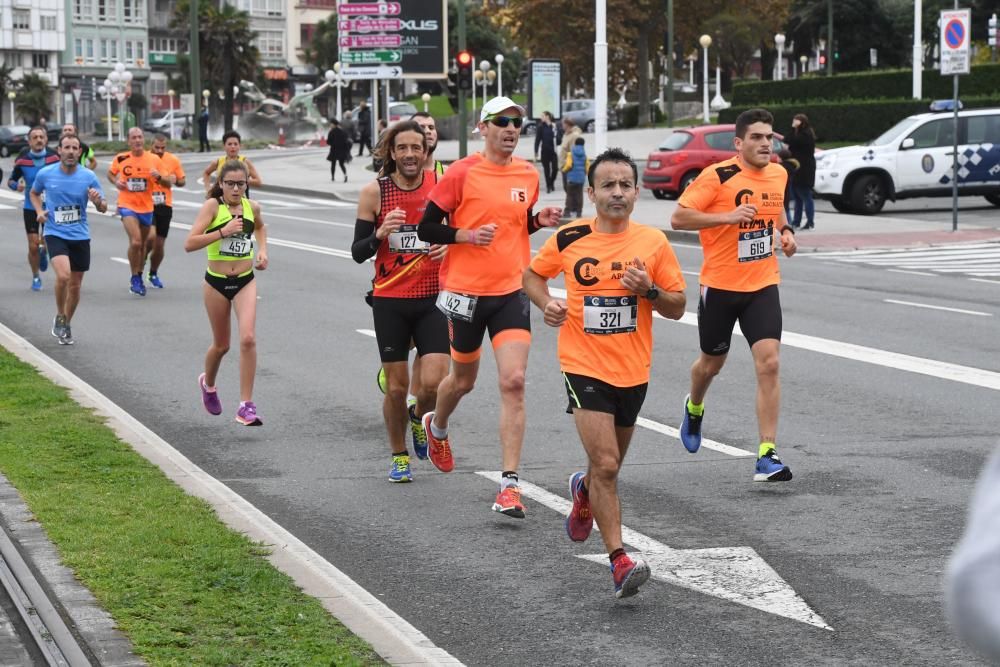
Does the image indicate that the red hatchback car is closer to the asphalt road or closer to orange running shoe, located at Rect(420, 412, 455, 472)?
the asphalt road

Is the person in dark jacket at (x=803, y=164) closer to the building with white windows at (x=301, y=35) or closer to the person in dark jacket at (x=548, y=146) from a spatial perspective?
the person in dark jacket at (x=548, y=146)

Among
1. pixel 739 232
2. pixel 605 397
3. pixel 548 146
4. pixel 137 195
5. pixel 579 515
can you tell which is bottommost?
pixel 579 515

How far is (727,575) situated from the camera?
652cm

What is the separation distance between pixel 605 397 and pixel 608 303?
0.37 m

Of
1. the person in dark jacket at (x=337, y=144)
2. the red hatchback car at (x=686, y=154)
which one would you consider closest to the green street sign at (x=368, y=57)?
the person in dark jacket at (x=337, y=144)

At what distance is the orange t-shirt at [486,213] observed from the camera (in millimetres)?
7875

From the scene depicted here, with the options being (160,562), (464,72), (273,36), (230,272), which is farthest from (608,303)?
(273,36)

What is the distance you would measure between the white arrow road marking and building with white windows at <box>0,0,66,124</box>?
108090 millimetres

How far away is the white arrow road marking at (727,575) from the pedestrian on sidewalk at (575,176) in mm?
22663

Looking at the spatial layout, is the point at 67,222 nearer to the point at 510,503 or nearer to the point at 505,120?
the point at 505,120

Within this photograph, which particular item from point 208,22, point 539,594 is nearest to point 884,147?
point 539,594

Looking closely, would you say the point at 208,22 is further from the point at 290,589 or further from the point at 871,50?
the point at 290,589

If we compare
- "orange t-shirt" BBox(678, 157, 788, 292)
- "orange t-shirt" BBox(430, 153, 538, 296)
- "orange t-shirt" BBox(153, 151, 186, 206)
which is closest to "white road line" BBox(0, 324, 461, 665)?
"orange t-shirt" BBox(430, 153, 538, 296)

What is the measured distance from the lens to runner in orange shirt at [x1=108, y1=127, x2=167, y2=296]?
18328mm
